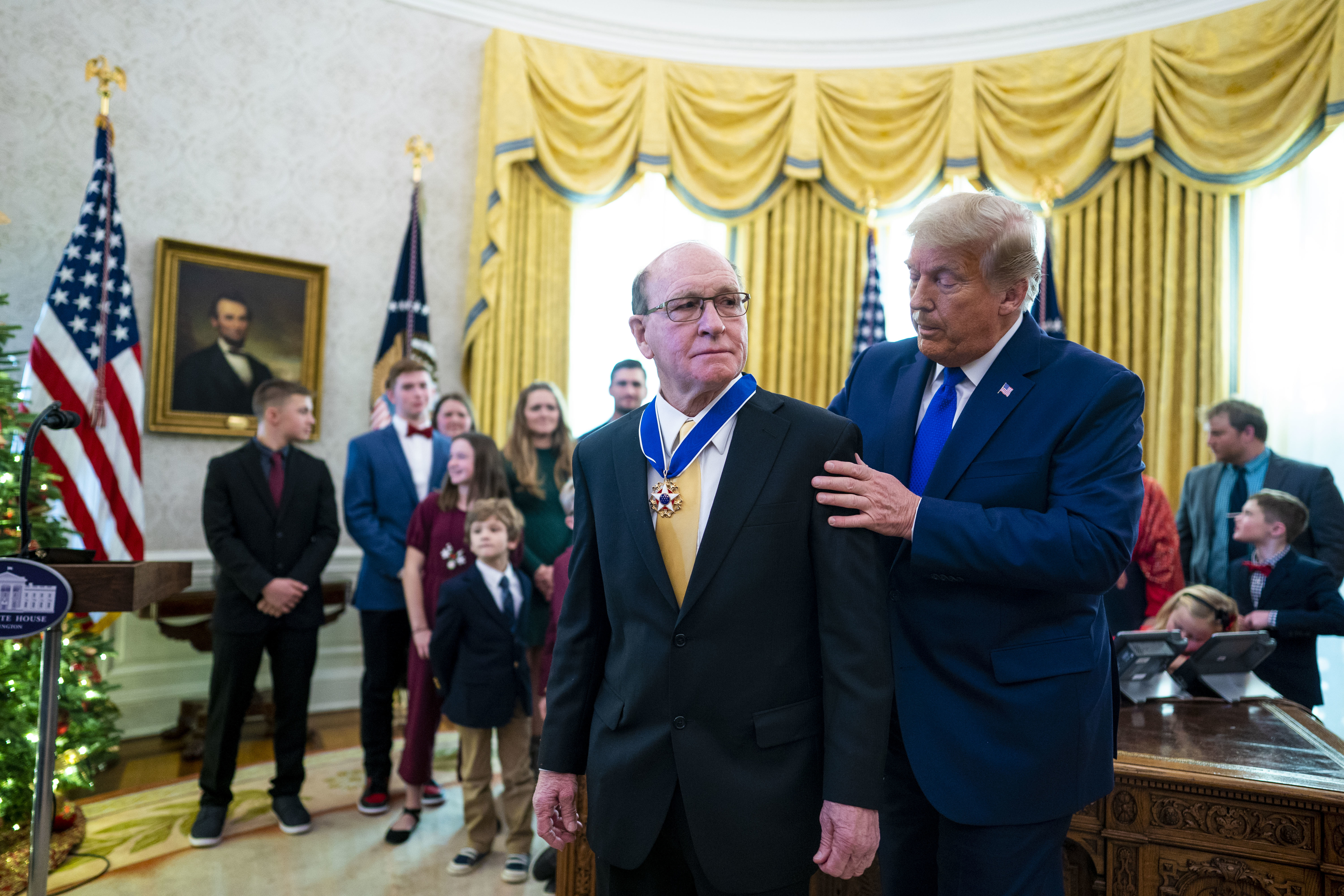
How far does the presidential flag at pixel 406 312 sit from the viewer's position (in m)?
5.91

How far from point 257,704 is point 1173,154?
23.0 feet

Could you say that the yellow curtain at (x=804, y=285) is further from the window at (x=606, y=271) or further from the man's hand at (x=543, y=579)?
the man's hand at (x=543, y=579)

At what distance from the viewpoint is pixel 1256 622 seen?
3543 millimetres

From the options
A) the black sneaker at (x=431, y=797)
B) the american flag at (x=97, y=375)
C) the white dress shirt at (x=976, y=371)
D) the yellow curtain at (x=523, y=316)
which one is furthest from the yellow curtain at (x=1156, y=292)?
the american flag at (x=97, y=375)

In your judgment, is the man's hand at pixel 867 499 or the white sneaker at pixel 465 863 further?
the white sneaker at pixel 465 863

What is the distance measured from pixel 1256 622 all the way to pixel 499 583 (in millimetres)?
3042

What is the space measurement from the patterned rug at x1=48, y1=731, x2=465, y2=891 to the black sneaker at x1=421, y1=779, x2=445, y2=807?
0.25 m

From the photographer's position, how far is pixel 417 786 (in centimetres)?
369

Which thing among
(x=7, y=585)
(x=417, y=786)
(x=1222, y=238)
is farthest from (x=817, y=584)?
(x=1222, y=238)

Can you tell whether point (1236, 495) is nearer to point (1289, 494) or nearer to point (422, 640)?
point (1289, 494)

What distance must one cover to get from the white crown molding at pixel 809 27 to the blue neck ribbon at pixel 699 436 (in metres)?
6.04

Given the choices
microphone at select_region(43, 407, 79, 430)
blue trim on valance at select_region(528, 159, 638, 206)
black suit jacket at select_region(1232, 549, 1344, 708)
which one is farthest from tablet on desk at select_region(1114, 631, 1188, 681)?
blue trim on valance at select_region(528, 159, 638, 206)

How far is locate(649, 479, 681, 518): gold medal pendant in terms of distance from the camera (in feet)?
4.88

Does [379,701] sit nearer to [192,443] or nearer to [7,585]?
[7,585]
